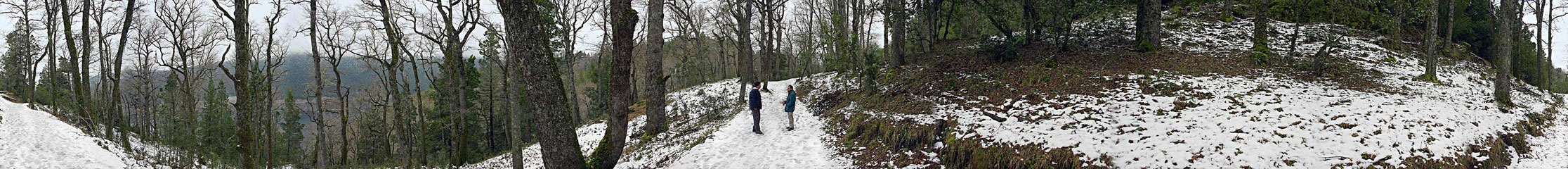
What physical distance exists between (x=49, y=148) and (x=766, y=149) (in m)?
11.7

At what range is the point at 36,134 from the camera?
521 inches

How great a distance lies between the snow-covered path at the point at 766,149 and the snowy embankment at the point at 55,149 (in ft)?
29.7

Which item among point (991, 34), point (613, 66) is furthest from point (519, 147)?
point (991, 34)

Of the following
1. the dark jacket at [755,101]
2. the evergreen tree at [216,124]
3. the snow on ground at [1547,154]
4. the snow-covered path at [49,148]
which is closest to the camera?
the snow on ground at [1547,154]

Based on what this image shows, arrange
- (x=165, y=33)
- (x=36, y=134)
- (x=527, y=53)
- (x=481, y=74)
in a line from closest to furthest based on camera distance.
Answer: (x=527, y=53)
(x=36, y=134)
(x=165, y=33)
(x=481, y=74)

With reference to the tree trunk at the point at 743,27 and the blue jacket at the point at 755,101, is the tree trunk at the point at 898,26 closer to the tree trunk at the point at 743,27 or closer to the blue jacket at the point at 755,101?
the tree trunk at the point at 743,27

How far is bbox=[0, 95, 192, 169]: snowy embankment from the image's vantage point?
34.1 ft

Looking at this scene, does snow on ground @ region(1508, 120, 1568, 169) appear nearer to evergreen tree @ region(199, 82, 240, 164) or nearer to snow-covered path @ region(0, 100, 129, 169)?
snow-covered path @ region(0, 100, 129, 169)

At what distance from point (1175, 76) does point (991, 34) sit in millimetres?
7197

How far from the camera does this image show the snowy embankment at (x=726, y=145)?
9.08 m

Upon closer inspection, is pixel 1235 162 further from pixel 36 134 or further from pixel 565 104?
pixel 36 134

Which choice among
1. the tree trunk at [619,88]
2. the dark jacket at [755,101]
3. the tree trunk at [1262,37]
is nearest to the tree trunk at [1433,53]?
the tree trunk at [1262,37]

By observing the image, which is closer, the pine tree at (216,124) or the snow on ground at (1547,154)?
the snow on ground at (1547,154)

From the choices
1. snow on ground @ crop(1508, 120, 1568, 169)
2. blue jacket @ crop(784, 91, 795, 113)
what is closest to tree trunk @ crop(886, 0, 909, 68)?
blue jacket @ crop(784, 91, 795, 113)
